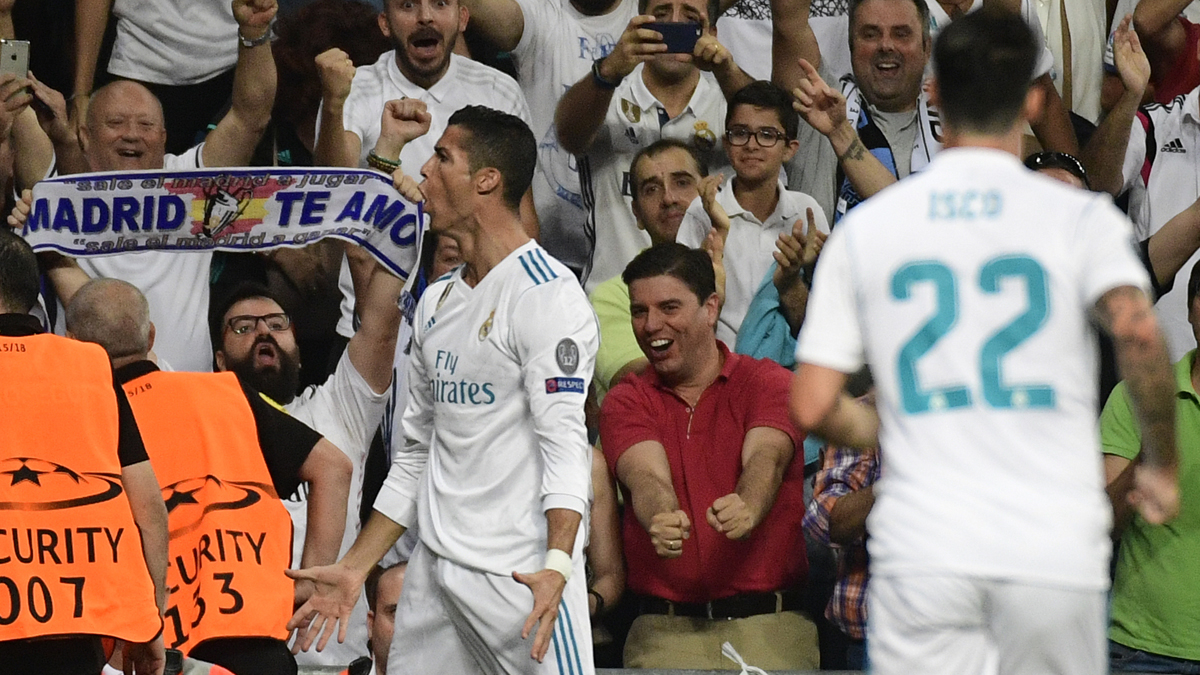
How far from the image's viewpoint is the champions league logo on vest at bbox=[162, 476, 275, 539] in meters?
4.87

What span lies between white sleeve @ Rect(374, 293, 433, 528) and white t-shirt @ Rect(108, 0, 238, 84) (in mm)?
2770

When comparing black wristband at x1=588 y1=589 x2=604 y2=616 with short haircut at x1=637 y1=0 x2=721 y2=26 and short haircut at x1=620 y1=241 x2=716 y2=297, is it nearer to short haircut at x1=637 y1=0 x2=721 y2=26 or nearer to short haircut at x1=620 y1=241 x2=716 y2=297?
short haircut at x1=620 y1=241 x2=716 y2=297

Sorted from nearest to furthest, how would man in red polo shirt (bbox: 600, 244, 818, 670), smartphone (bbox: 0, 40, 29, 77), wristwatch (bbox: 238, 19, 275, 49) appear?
man in red polo shirt (bbox: 600, 244, 818, 670)
smartphone (bbox: 0, 40, 29, 77)
wristwatch (bbox: 238, 19, 275, 49)

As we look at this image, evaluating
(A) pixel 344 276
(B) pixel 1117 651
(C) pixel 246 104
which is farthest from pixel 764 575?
(C) pixel 246 104

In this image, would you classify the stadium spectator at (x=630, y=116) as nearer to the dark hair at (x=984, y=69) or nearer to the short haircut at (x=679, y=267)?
the short haircut at (x=679, y=267)

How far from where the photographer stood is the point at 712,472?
5684 mm

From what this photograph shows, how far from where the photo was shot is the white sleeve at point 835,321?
2.91m

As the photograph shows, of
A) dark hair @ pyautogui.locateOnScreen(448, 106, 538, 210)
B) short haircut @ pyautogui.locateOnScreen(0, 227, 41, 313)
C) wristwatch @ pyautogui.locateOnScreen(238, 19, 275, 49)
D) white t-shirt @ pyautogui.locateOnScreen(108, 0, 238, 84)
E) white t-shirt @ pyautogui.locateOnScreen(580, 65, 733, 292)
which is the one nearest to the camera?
short haircut @ pyautogui.locateOnScreen(0, 227, 41, 313)

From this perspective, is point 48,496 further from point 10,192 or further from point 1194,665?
point 1194,665

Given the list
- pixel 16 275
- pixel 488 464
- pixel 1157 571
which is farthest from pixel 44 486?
pixel 1157 571

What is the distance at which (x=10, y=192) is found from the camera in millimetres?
6270

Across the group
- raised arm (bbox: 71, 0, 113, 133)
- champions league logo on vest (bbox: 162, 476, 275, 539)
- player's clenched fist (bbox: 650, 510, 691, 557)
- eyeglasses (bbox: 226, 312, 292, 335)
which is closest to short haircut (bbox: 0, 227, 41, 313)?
champions league logo on vest (bbox: 162, 476, 275, 539)

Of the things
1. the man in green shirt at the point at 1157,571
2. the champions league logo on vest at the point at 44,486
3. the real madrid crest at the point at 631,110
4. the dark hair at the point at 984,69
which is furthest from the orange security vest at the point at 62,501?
the man in green shirt at the point at 1157,571

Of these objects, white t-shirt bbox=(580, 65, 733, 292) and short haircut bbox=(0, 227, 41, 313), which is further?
white t-shirt bbox=(580, 65, 733, 292)
